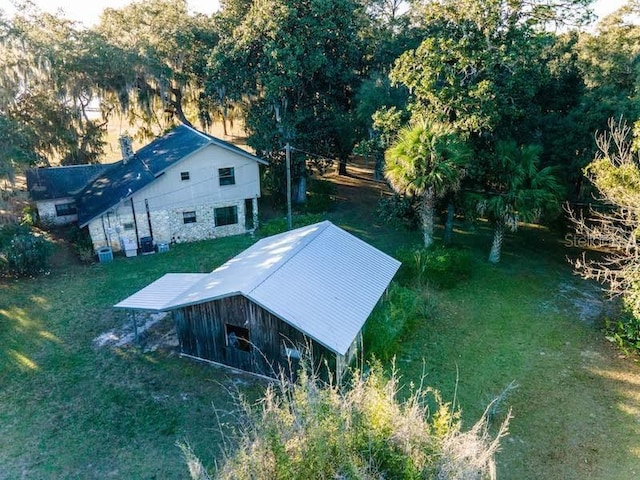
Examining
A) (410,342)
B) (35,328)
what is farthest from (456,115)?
(35,328)

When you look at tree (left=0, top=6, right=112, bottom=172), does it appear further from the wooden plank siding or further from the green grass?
the wooden plank siding

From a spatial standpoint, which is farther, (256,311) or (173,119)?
(173,119)

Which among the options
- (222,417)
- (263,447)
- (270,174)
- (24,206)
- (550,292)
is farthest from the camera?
(270,174)

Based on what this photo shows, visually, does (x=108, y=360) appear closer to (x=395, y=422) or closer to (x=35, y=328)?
(x=35, y=328)

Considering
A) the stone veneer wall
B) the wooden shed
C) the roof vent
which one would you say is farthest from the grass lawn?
the roof vent

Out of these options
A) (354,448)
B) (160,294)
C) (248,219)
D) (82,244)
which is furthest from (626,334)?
(82,244)

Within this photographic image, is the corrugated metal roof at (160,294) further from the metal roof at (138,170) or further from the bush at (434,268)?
the bush at (434,268)
